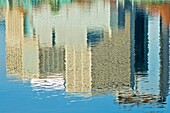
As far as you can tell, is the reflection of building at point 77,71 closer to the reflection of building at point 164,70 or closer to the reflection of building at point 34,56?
the reflection of building at point 34,56

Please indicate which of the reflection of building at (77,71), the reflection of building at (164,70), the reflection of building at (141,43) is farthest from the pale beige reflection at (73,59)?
the reflection of building at (164,70)

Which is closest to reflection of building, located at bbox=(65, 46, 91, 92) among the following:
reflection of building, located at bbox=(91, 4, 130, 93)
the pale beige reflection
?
the pale beige reflection

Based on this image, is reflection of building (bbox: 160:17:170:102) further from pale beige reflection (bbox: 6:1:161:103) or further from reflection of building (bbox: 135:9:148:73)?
pale beige reflection (bbox: 6:1:161:103)

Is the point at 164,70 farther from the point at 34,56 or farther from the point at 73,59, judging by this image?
the point at 34,56

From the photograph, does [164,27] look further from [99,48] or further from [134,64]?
[134,64]

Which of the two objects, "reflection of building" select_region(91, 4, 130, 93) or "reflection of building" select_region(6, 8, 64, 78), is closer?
"reflection of building" select_region(91, 4, 130, 93)

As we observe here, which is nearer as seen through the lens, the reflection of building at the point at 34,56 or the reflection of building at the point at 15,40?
the reflection of building at the point at 34,56

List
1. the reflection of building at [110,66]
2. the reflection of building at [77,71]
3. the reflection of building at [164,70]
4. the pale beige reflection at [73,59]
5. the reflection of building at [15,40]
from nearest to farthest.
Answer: the reflection of building at [164,70], the reflection of building at [77,71], the pale beige reflection at [73,59], the reflection of building at [110,66], the reflection of building at [15,40]

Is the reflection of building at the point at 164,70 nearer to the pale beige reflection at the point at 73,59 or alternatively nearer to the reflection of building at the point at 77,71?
the pale beige reflection at the point at 73,59

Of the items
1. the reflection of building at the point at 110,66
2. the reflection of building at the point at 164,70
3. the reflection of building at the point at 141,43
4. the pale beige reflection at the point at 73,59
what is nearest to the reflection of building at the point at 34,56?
the pale beige reflection at the point at 73,59

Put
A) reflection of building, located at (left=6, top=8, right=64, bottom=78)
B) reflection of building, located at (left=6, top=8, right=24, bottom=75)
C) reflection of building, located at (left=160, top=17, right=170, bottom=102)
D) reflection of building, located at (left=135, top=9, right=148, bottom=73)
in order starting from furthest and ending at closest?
reflection of building, located at (left=6, top=8, right=24, bottom=75), reflection of building, located at (left=6, top=8, right=64, bottom=78), reflection of building, located at (left=135, top=9, right=148, bottom=73), reflection of building, located at (left=160, top=17, right=170, bottom=102)

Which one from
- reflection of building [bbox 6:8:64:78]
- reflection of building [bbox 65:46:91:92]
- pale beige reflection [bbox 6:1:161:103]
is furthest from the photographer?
reflection of building [bbox 6:8:64:78]

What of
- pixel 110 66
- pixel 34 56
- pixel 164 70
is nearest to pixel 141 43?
pixel 34 56

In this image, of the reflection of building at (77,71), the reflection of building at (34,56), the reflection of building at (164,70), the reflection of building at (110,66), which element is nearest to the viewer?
the reflection of building at (164,70)
